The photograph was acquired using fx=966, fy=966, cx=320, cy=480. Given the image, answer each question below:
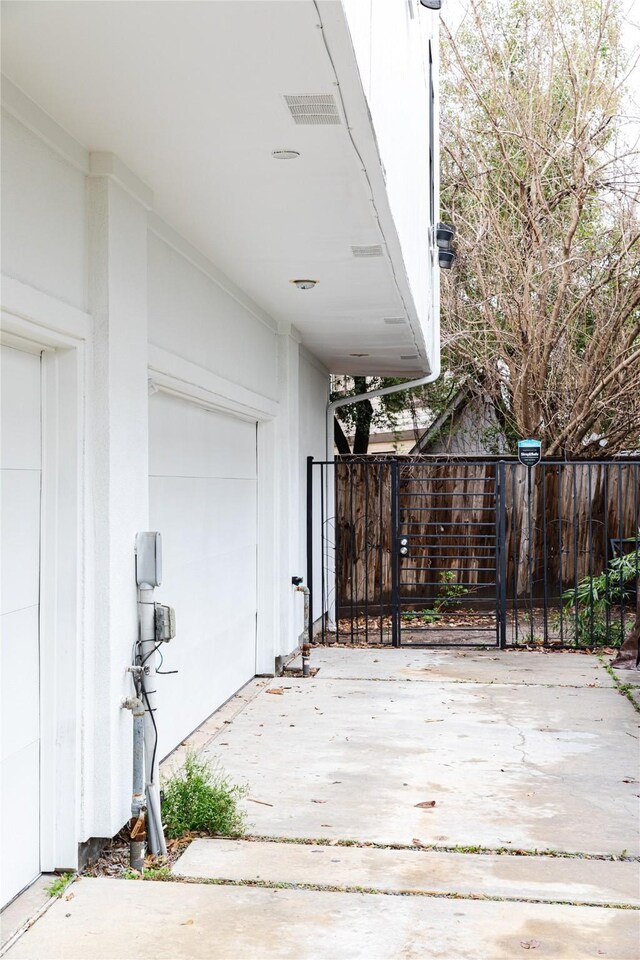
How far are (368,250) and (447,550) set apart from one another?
6.66 m

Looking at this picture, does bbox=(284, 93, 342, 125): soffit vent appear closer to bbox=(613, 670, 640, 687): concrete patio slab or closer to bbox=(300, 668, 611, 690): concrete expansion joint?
bbox=(300, 668, 611, 690): concrete expansion joint

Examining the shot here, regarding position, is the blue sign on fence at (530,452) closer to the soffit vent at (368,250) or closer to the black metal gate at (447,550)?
the black metal gate at (447,550)

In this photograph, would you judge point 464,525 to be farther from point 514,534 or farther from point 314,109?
point 314,109

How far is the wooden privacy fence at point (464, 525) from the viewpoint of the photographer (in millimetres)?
11516

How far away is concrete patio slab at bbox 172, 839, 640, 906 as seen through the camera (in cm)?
397

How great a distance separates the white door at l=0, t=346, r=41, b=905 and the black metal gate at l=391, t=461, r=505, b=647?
24.9ft

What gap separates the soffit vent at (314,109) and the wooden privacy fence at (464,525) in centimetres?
773

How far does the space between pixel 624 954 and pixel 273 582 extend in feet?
17.5

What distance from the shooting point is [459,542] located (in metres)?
11.8

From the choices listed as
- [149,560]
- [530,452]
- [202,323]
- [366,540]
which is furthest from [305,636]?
[149,560]

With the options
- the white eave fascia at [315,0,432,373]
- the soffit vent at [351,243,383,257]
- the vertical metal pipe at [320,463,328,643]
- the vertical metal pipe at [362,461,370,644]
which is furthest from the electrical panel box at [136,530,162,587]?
the vertical metal pipe at [362,461,370,644]

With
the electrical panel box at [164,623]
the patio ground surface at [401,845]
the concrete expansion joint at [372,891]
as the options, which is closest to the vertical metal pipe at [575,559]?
the patio ground surface at [401,845]

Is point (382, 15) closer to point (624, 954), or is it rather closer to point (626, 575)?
point (624, 954)

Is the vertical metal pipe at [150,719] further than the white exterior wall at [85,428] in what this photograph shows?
Yes
